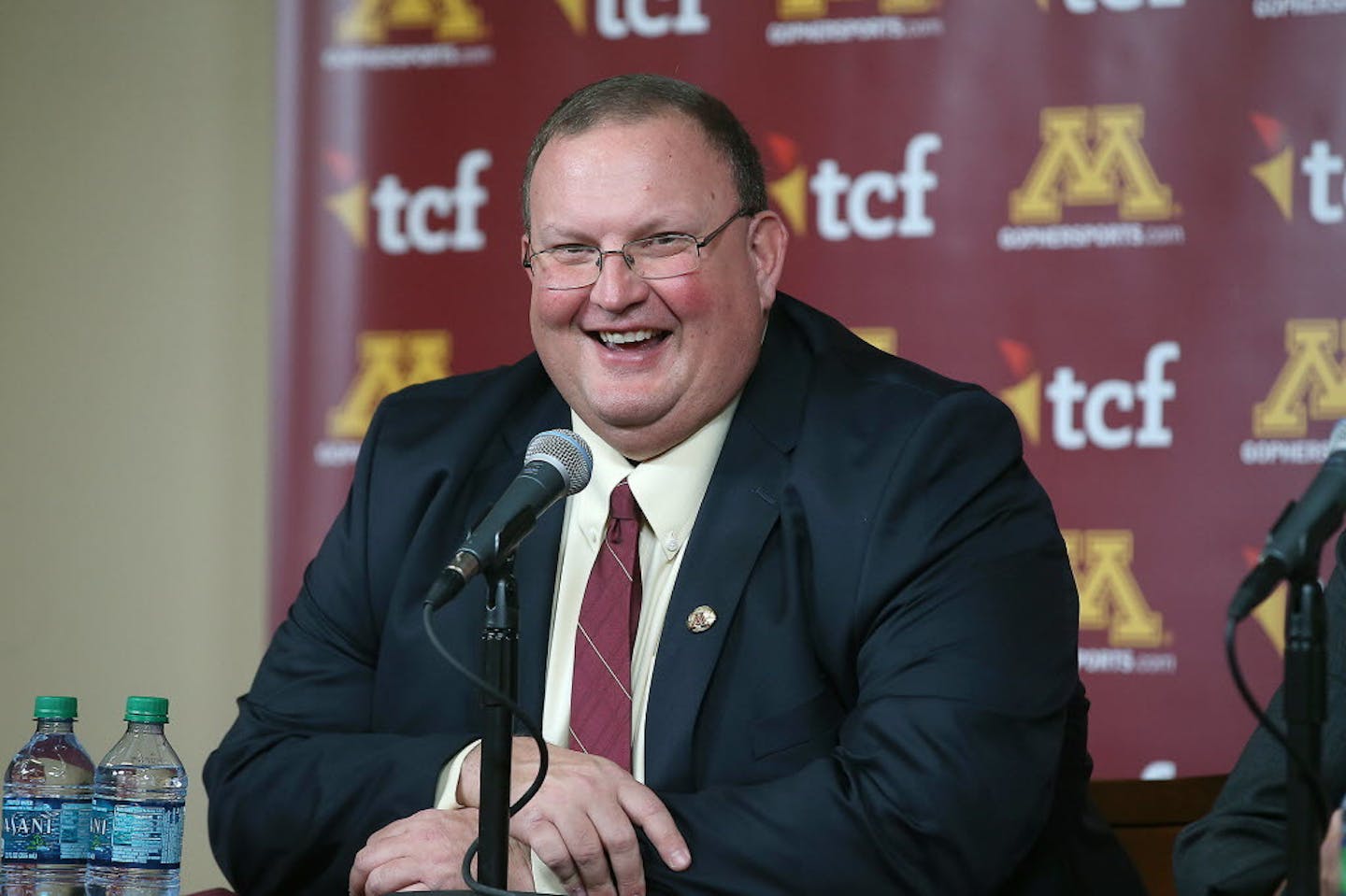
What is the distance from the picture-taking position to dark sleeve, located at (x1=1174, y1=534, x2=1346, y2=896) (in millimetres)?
2145

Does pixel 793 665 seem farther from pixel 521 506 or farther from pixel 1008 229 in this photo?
pixel 1008 229

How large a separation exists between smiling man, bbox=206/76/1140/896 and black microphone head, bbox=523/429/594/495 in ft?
1.45

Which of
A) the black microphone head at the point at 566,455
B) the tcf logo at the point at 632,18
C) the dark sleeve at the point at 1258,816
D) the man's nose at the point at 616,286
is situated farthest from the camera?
the tcf logo at the point at 632,18

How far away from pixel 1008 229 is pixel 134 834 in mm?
2200

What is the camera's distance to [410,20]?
13.3 ft

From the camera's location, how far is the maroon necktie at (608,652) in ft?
8.09

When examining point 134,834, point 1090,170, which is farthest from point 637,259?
point 1090,170

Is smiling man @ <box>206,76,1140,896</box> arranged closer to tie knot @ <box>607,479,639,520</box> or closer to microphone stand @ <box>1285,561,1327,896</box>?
tie knot @ <box>607,479,639,520</box>

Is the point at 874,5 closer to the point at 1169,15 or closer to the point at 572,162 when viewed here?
the point at 1169,15

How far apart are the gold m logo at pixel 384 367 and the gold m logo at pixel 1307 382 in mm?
1750

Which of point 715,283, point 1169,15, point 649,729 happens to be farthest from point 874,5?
point 649,729

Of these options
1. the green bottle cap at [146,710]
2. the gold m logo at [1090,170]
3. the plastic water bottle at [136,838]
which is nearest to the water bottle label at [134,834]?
the plastic water bottle at [136,838]

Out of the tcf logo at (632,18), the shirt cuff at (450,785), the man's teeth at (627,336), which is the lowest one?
the shirt cuff at (450,785)

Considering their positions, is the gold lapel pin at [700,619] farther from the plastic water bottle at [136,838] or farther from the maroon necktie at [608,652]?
the plastic water bottle at [136,838]
